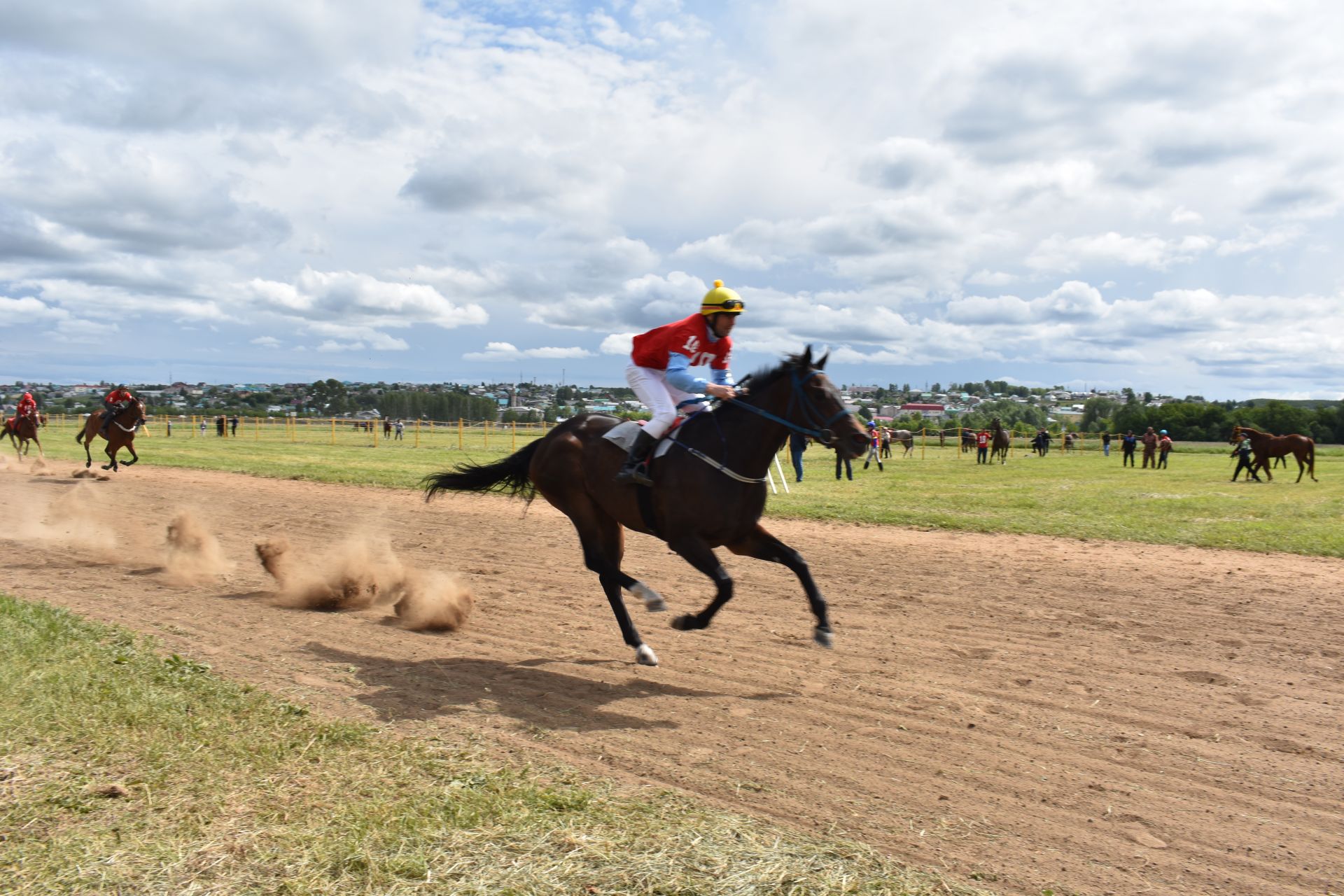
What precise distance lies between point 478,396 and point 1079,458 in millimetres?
57607

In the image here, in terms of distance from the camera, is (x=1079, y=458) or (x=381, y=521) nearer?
(x=381, y=521)

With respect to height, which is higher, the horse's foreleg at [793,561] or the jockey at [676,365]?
the jockey at [676,365]

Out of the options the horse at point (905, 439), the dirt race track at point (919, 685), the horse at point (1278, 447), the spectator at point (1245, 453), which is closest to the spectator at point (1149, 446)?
the horse at point (1278, 447)

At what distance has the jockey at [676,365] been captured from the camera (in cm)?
736

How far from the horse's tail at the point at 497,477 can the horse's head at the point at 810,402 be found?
2771 mm

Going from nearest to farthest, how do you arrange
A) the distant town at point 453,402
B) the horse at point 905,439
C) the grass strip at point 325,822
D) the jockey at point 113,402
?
the grass strip at point 325,822, the jockey at point 113,402, the horse at point 905,439, the distant town at point 453,402

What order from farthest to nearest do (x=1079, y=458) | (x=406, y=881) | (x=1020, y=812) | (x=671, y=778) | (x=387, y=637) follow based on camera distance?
(x=1079, y=458)
(x=387, y=637)
(x=671, y=778)
(x=1020, y=812)
(x=406, y=881)

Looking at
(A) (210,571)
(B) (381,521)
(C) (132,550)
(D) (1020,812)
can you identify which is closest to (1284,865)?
(D) (1020,812)

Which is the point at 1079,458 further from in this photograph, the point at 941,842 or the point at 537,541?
the point at 941,842

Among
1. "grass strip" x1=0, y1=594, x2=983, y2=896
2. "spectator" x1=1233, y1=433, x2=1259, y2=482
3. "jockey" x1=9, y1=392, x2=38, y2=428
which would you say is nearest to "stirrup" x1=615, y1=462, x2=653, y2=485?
"grass strip" x1=0, y1=594, x2=983, y2=896

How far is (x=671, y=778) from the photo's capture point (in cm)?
500

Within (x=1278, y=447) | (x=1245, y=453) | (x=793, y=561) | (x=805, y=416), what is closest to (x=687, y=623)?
(x=793, y=561)

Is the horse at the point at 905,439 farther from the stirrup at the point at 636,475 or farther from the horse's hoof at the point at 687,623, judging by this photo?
the horse's hoof at the point at 687,623

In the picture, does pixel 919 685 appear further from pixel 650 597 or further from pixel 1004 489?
pixel 1004 489
